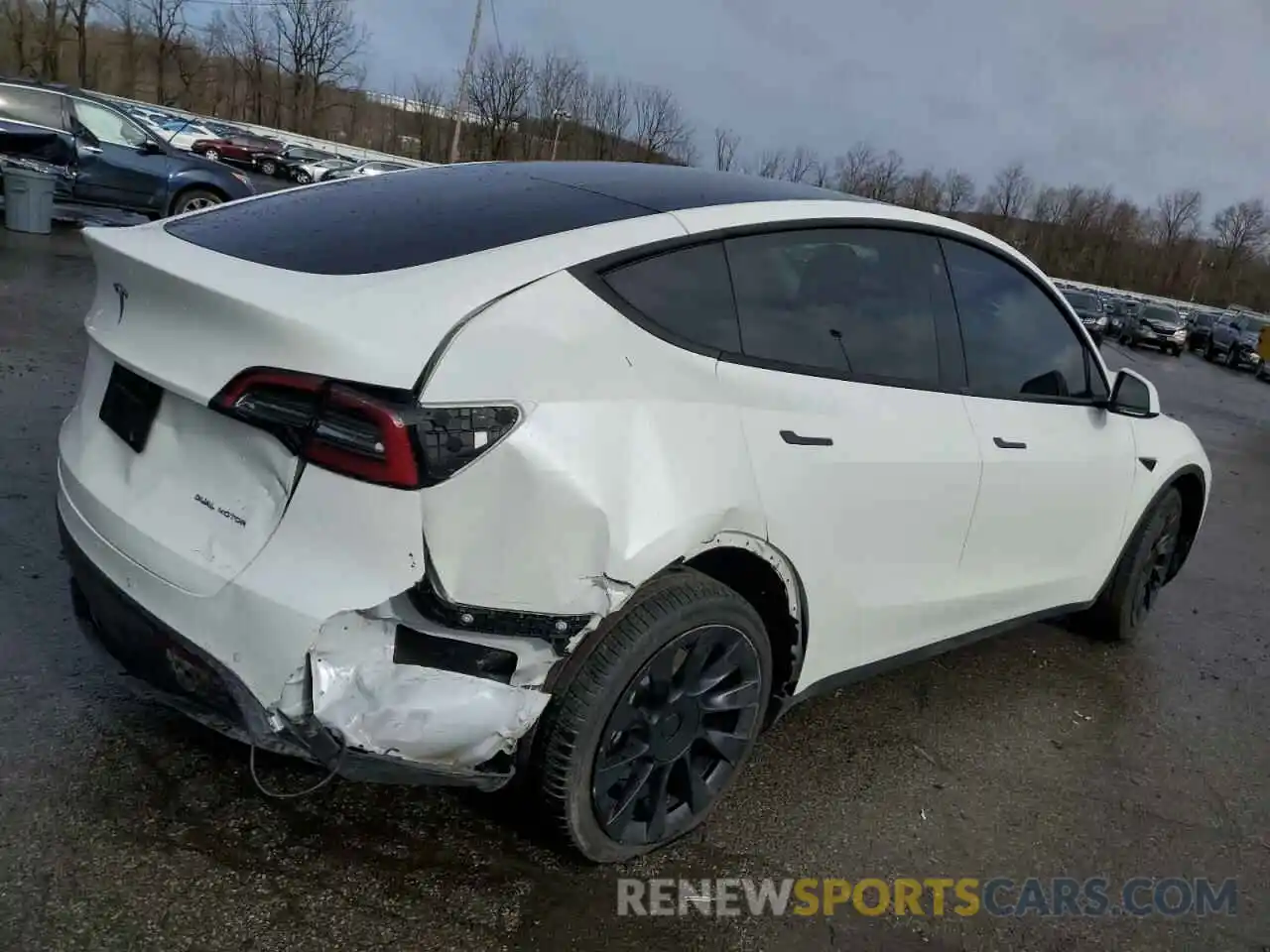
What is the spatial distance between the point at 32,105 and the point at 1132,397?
545 inches

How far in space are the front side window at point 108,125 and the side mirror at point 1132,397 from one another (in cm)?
1321

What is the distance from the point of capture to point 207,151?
40875 mm

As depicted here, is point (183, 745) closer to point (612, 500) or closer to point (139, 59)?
point (612, 500)

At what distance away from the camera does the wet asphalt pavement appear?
2.45 m

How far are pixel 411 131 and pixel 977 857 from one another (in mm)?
75867

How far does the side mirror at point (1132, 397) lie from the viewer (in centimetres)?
415

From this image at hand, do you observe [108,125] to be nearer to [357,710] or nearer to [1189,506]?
[1189,506]

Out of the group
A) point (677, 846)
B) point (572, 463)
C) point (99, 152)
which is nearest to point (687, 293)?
point (572, 463)

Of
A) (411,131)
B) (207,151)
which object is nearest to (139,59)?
(411,131)

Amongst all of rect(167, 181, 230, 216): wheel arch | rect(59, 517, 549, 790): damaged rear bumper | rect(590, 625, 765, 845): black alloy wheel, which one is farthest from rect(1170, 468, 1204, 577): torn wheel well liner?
rect(167, 181, 230, 216): wheel arch

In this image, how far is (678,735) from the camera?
2.71m

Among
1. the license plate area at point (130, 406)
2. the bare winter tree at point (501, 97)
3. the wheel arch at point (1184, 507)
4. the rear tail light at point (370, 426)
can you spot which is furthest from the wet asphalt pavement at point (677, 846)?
the bare winter tree at point (501, 97)

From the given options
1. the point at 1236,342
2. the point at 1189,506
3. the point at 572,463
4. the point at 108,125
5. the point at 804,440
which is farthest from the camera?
the point at 1236,342

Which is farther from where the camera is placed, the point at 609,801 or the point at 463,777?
the point at 609,801
